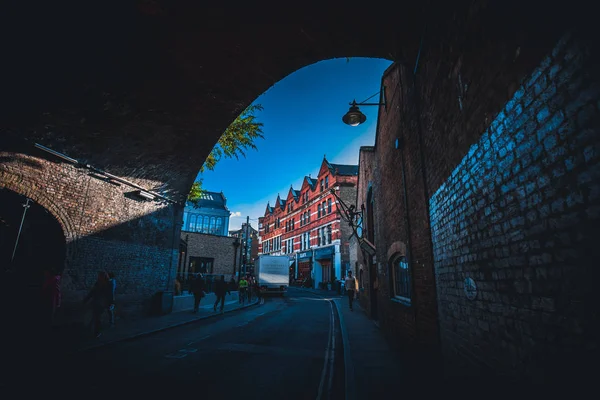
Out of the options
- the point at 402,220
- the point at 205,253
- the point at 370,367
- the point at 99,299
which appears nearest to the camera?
the point at 370,367

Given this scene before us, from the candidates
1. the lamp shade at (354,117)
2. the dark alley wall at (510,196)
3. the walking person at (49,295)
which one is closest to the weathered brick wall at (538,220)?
the dark alley wall at (510,196)

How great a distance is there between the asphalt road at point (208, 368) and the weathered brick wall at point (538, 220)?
2.97 meters

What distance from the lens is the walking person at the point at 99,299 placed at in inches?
300

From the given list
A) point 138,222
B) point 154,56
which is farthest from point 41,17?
point 138,222

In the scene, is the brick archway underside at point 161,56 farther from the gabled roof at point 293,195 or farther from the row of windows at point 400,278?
the gabled roof at point 293,195

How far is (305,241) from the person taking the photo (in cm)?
4088

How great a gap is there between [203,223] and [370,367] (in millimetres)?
43514

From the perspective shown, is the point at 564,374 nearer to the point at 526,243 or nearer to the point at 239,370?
the point at 526,243

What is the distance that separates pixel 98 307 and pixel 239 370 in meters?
4.92

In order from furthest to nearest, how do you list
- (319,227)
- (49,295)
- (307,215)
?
(307,215), (319,227), (49,295)

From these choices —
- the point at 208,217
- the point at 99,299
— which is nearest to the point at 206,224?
the point at 208,217

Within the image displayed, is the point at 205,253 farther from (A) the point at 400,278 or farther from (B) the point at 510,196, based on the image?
(B) the point at 510,196

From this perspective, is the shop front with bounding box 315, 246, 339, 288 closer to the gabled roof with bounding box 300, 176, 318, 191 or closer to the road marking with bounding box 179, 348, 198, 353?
the gabled roof with bounding box 300, 176, 318, 191

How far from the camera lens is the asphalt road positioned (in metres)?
4.37
